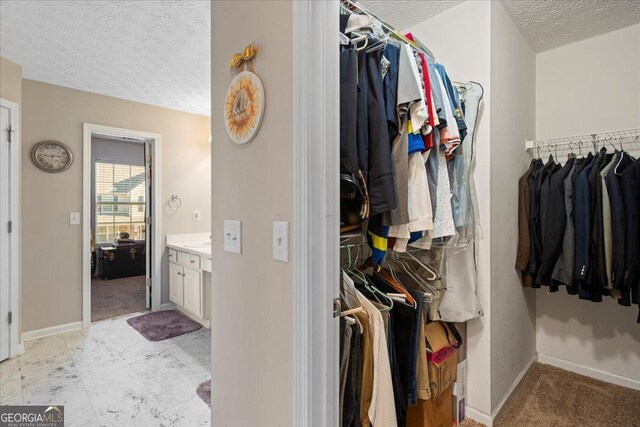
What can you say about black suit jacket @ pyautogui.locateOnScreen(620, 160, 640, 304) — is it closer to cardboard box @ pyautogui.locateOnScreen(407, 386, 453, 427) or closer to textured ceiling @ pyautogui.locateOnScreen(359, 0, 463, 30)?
cardboard box @ pyautogui.locateOnScreen(407, 386, 453, 427)

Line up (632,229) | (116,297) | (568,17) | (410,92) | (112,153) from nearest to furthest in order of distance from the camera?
(410,92) < (632,229) < (568,17) < (116,297) < (112,153)

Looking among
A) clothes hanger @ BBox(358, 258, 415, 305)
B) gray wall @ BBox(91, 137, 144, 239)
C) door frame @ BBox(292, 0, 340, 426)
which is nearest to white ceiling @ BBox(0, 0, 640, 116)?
door frame @ BBox(292, 0, 340, 426)

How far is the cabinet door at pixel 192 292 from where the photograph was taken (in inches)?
124

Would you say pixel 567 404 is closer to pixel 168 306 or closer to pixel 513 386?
pixel 513 386

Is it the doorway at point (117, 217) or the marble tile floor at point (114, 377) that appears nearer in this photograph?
the marble tile floor at point (114, 377)

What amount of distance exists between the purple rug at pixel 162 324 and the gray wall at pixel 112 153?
3.40 m

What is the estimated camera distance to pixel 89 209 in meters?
3.30

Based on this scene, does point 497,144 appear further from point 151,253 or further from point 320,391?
point 151,253

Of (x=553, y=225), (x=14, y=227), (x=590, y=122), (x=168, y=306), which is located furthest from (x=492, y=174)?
(x=168, y=306)

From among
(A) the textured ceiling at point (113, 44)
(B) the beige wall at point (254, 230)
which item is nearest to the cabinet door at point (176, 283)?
(A) the textured ceiling at point (113, 44)

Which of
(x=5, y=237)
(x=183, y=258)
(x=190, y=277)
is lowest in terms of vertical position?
(x=190, y=277)

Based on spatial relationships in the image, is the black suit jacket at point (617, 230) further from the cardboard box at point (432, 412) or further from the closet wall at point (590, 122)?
the cardboard box at point (432, 412)

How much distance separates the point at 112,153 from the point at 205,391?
5.61m

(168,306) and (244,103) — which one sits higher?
(244,103)
